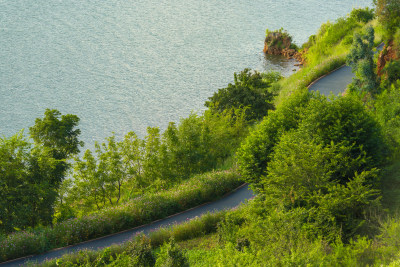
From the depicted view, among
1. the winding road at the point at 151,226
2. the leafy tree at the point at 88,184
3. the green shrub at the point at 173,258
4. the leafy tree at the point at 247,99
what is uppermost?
the leafy tree at the point at 247,99

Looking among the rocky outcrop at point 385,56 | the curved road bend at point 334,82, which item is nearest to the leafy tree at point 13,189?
the curved road bend at point 334,82

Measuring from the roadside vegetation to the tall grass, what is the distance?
0.20ft

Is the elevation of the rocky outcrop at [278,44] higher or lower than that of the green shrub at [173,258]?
higher

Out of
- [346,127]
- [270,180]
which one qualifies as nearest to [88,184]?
[270,180]

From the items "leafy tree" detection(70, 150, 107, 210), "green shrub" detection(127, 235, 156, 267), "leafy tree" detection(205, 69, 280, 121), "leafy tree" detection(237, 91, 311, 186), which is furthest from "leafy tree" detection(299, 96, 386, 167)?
"leafy tree" detection(205, 69, 280, 121)

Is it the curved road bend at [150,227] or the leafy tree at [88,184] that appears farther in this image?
the leafy tree at [88,184]

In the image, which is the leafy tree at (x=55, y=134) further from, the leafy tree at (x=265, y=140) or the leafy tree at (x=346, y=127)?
the leafy tree at (x=346, y=127)

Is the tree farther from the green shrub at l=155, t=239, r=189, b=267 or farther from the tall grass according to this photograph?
the green shrub at l=155, t=239, r=189, b=267

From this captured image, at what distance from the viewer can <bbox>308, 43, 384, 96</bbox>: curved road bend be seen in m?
31.4

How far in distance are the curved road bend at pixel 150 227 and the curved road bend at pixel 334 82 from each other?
11.6m

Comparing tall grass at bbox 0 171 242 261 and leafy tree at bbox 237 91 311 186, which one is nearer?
tall grass at bbox 0 171 242 261

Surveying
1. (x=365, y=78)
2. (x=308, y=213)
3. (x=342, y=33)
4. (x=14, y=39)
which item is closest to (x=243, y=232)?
(x=308, y=213)

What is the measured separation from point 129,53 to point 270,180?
33792 millimetres

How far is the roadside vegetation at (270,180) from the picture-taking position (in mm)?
14234
